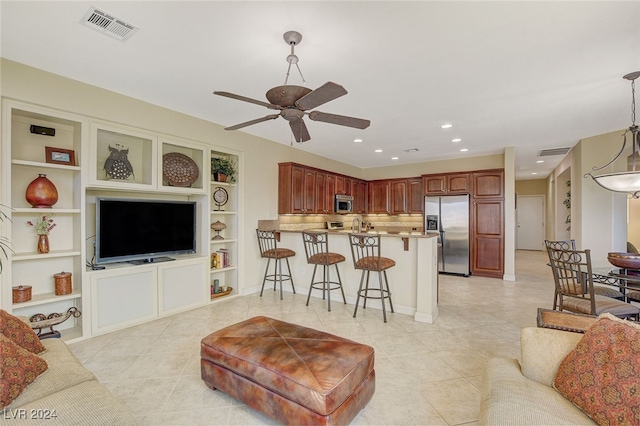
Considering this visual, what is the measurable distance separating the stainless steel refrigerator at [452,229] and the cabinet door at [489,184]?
312 millimetres

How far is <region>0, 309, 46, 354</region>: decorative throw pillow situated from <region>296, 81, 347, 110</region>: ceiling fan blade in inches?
86.0

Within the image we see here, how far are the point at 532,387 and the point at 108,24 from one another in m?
3.43

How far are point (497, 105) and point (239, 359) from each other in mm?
3889

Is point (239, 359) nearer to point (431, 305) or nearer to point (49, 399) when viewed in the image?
point (49, 399)

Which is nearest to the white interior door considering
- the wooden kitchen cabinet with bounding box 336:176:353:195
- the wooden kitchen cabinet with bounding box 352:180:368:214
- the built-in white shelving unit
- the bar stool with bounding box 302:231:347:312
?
the wooden kitchen cabinet with bounding box 352:180:368:214

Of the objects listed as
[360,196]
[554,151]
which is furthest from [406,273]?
[554,151]

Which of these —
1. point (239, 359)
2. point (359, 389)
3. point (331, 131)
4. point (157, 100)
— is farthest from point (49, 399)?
point (331, 131)

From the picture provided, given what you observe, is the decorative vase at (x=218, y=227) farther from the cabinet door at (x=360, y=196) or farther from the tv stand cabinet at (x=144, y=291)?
the cabinet door at (x=360, y=196)

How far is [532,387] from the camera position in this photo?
146 centimetres

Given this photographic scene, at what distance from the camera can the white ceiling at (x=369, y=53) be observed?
1952mm

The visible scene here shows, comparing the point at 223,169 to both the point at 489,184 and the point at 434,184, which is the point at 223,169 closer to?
the point at 434,184

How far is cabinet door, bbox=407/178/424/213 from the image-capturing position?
7258 millimetres

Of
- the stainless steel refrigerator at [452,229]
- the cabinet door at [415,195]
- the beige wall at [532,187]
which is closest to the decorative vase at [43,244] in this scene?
the stainless steel refrigerator at [452,229]

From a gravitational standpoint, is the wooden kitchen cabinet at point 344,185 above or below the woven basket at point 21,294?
above
